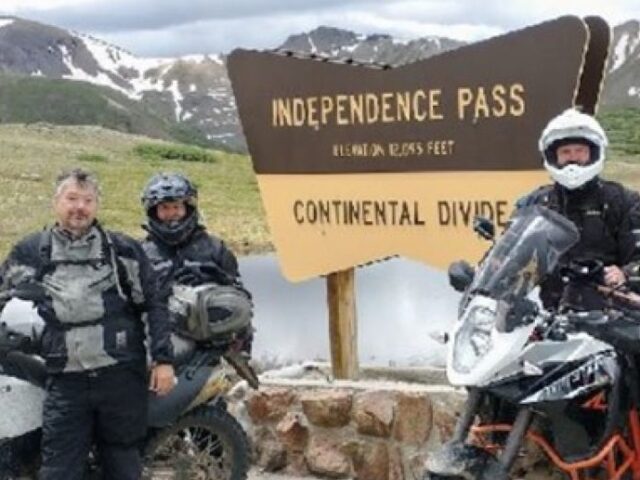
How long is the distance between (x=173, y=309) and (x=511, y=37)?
2.07m

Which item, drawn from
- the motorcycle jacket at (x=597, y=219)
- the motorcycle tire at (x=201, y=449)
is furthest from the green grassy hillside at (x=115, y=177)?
the motorcycle jacket at (x=597, y=219)

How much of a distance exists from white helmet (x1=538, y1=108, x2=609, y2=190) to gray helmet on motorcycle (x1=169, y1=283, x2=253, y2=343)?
140cm

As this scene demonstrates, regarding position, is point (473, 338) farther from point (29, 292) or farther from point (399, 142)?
point (399, 142)

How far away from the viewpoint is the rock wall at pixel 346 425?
21.2ft

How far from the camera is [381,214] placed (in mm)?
6742

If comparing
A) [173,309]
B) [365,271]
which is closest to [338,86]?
[173,309]

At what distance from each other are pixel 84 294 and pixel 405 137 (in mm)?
2382

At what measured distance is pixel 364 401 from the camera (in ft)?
21.9

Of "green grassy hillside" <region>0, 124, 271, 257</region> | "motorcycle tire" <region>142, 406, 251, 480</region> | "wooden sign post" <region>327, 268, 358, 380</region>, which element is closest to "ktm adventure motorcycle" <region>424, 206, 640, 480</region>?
"motorcycle tire" <region>142, 406, 251, 480</region>

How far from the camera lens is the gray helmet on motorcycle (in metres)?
5.16

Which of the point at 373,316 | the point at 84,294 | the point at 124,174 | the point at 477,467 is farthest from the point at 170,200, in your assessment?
the point at 124,174

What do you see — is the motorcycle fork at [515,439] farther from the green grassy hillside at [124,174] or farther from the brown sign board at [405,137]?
the green grassy hillside at [124,174]

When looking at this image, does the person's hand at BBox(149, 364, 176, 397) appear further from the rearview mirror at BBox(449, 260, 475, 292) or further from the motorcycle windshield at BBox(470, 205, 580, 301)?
the motorcycle windshield at BBox(470, 205, 580, 301)

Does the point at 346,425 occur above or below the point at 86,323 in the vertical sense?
below
